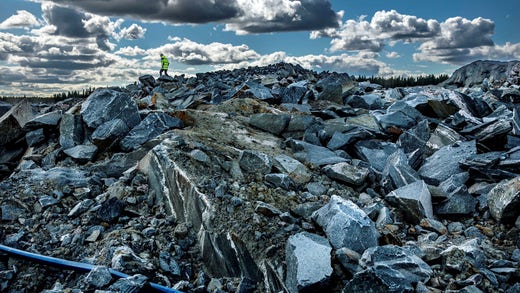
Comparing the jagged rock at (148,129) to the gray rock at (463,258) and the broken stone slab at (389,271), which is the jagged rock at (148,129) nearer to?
the broken stone slab at (389,271)

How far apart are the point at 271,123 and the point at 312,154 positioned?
1.44m

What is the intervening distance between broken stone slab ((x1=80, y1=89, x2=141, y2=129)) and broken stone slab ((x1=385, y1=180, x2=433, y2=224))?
16.0 ft

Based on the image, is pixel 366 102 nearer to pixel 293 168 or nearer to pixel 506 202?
pixel 293 168

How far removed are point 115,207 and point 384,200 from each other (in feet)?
12.3

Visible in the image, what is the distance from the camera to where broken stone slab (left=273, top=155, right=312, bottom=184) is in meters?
5.99

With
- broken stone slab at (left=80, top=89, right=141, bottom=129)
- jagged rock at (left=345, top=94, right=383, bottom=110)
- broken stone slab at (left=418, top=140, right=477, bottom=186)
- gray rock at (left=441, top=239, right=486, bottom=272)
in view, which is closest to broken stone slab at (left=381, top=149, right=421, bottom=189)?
broken stone slab at (left=418, top=140, right=477, bottom=186)

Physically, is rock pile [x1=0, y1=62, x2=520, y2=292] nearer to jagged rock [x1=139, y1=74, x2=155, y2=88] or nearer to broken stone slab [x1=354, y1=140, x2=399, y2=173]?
broken stone slab [x1=354, y1=140, x2=399, y2=173]

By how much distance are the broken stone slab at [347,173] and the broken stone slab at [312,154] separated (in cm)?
30

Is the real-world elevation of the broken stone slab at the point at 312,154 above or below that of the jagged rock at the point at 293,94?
below

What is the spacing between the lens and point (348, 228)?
4219 mm

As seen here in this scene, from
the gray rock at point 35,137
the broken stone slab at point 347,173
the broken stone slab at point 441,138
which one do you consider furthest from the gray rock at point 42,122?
the broken stone slab at point 441,138

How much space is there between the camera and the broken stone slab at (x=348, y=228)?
4166mm

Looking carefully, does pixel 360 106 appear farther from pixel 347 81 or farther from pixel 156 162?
pixel 156 162

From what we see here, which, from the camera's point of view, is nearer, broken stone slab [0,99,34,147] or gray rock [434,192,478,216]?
gray rock [434,192,478,216]
